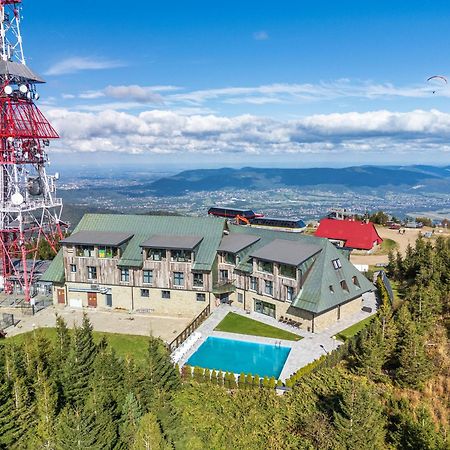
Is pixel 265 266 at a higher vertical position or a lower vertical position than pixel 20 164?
lower

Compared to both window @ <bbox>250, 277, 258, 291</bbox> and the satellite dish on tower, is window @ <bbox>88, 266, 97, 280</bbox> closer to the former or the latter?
the satellite dish on tower

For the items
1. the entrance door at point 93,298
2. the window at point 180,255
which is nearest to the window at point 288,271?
the window at point 180,255

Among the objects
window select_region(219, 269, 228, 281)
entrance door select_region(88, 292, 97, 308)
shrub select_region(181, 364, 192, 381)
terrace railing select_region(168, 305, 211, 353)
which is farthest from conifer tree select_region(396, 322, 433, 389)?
entrance door select_region(88, 292, 97, 308)

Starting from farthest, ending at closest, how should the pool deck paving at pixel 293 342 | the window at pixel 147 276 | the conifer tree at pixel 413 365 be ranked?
the window at pixel 147 276
the pool deck paving at pixel 293 342
the conifer tree at pixel 413 365

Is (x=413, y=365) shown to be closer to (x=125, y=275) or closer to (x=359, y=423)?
(x=359, y=423)

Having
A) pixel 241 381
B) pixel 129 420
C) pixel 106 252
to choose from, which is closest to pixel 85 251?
pixel 106 252

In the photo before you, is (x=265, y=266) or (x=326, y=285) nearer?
(x=326, y=285)

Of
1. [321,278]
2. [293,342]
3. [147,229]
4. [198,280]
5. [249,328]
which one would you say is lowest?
[249,328]

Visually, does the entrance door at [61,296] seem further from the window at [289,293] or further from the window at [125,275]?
the window at [289,293]
